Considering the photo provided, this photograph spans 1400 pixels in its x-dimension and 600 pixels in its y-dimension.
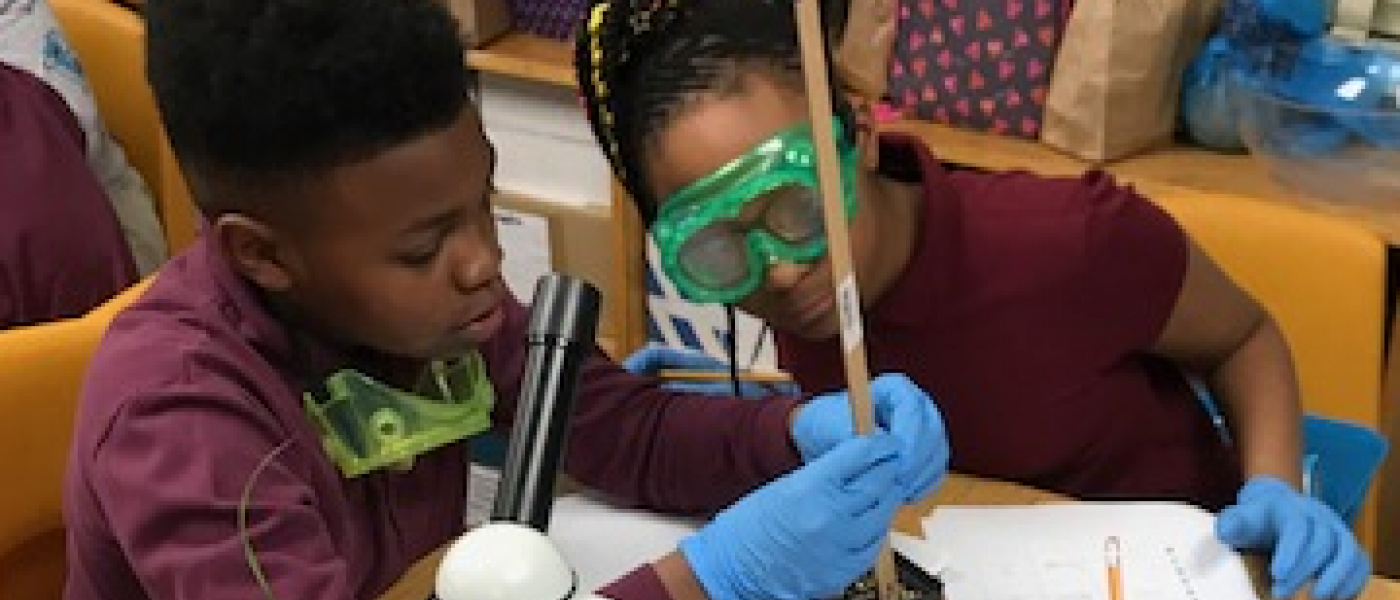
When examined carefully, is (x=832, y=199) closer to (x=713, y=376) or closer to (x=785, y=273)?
(x=785, y=273)

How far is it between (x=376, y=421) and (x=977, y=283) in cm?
48

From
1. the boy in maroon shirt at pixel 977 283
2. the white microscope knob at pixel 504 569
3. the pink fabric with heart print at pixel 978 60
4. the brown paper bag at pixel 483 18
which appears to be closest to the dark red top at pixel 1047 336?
the boy in maroon shirt at pixel 977 283

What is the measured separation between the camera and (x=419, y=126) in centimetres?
111

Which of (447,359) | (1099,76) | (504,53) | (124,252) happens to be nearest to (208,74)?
(447,359)

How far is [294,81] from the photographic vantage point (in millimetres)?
1082

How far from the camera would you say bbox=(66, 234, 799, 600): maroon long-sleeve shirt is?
3.54 feet

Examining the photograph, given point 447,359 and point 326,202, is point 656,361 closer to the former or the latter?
point 447,359

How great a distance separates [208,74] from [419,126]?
Answer: 0.41ft

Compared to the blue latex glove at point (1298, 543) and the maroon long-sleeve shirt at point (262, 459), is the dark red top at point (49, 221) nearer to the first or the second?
the maroon long-sleeve shirt at point (262, 459)

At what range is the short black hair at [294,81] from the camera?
42.6 inches

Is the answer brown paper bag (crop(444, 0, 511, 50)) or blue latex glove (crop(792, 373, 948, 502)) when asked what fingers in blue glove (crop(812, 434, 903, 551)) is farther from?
brown paper bag (crop(444, 0, 511, 50))

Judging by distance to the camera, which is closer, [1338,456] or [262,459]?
[262,459]

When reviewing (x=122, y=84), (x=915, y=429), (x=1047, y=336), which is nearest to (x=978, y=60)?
(x=1047, y=336)

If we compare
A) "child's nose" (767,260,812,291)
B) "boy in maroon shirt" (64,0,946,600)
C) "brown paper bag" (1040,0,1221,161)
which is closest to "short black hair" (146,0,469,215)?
"boy in maroon shirt" (64,0,946,600)
